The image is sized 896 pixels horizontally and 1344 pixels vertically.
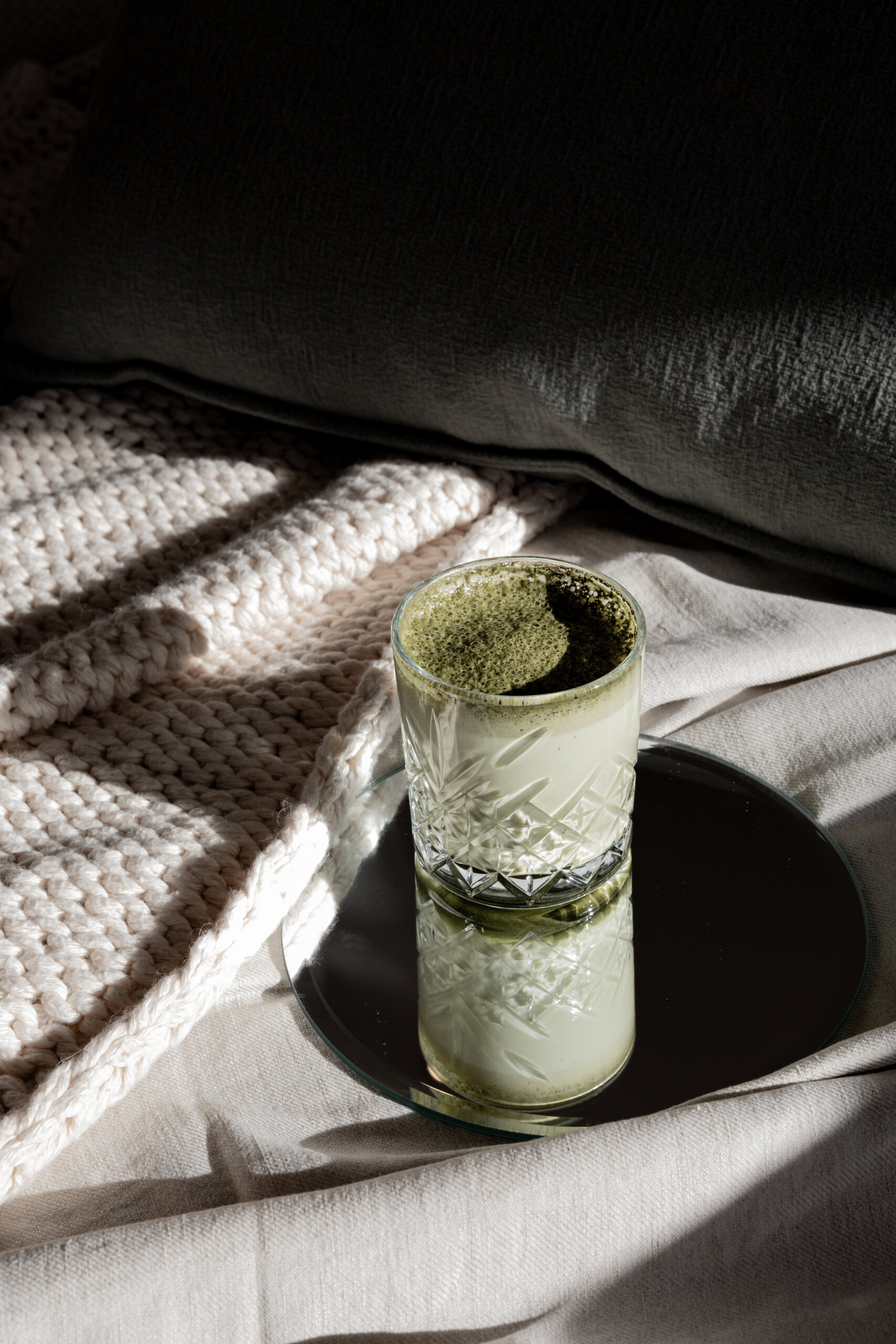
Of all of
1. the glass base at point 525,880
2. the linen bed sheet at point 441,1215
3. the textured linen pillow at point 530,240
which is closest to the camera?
the linen bed sheet at point 441,1215

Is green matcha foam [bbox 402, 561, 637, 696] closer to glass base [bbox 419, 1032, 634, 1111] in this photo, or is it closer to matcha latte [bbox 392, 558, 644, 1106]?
matcha latte [bbox 392, 558, 644, 1106]

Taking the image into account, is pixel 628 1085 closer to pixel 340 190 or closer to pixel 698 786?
pixel 698 786

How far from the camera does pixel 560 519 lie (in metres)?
0.77

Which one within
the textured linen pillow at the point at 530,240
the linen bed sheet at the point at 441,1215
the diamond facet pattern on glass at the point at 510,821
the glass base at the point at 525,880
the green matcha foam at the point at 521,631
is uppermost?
the textured linen pillow at the point at 530,240

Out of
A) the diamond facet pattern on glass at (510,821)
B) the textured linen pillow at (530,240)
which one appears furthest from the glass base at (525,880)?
the textured linen pillow at (530,240)

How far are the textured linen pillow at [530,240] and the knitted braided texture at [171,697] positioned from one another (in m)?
0.05

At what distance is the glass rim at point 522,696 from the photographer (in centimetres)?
44

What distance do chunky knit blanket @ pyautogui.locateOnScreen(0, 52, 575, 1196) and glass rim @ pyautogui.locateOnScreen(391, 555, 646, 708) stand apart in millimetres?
92

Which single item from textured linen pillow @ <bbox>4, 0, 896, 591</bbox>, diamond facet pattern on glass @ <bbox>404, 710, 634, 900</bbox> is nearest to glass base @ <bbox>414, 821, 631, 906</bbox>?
diamond facet pattern on glass @ <bbox>404, 710, 634, 900</bbox>

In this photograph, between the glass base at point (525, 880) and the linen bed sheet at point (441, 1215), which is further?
the glass base at point (525, 880)

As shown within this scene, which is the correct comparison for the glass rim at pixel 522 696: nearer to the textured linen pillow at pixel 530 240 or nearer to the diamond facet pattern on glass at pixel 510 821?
the diamond facet pattern on glass at pixel 510 821

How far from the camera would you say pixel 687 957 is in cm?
49

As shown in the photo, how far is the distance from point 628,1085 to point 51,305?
61cm

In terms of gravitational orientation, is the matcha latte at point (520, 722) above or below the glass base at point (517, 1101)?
above
